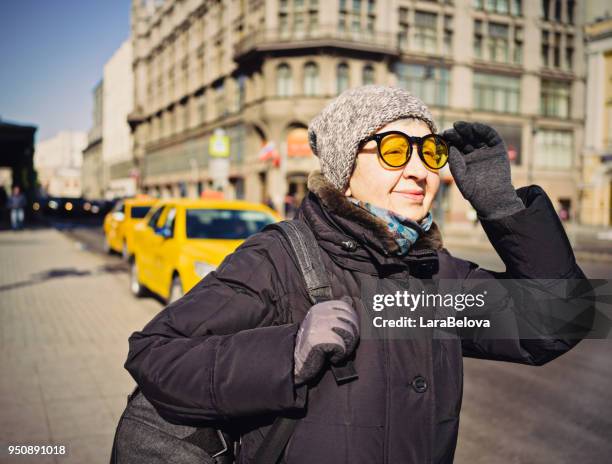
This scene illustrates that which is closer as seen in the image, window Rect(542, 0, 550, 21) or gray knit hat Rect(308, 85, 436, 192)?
gray knit hat Rect(308, 85, 436, 192)

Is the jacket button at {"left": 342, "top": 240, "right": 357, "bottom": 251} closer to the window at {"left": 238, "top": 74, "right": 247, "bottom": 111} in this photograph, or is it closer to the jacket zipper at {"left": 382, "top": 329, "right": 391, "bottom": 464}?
the jacket zipper at {"left": 382, "top": 329, "right": 391, "bottom": 464}

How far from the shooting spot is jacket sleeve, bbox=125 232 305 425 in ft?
4.24

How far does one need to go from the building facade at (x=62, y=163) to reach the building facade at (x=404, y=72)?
128 metres

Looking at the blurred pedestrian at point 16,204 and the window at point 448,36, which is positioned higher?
the window at point 448,36

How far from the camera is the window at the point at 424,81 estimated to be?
37.0m

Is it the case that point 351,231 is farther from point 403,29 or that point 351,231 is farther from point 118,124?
point 118,124

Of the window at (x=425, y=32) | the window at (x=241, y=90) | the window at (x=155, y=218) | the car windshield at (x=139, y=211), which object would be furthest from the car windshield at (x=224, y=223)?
the window at (x=241, y=90)

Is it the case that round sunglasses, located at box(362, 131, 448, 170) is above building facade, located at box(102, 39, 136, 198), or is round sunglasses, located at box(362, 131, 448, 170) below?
below

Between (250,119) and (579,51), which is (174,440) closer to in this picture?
(250,119)

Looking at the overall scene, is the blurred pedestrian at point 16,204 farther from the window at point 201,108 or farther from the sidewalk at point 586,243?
the window at point 201,108

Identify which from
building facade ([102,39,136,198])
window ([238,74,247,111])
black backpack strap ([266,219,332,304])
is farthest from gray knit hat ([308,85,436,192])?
building facade ([102,39,136,198])

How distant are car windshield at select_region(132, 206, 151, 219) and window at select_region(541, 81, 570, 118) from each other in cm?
3442

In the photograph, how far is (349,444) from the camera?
4.52 feet

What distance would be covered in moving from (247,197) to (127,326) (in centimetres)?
3196
